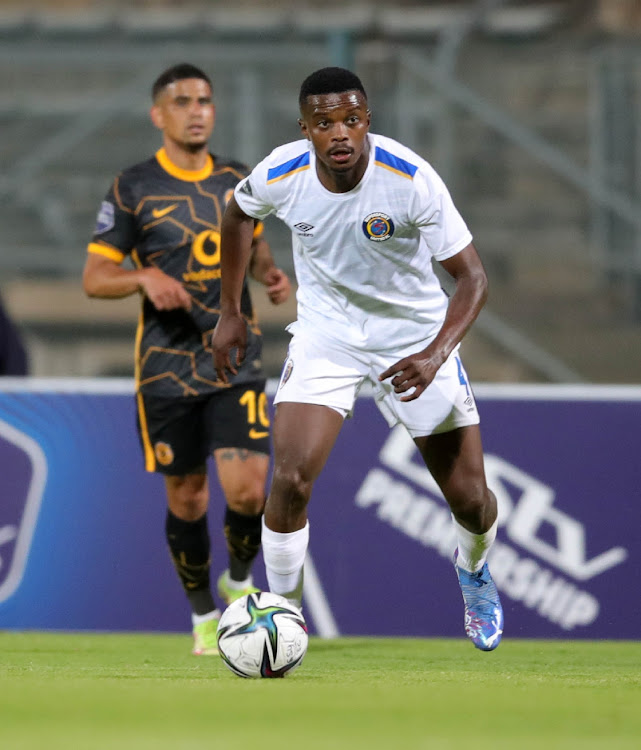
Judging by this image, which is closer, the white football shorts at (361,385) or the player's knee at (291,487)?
the player's knee at (291,487)

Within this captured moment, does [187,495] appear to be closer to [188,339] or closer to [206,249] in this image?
[188,339]

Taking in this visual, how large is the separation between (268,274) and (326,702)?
2.70m

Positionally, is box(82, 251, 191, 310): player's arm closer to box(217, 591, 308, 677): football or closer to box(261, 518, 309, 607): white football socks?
box(261, 518, 309, 607): white football socks

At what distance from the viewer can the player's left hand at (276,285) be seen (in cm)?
614

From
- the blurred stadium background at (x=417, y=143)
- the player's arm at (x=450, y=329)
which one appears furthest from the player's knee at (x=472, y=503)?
the blurred stadium background at (x=417, y=143)

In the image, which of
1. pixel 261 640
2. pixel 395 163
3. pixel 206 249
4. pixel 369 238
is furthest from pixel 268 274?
pixel 261 640

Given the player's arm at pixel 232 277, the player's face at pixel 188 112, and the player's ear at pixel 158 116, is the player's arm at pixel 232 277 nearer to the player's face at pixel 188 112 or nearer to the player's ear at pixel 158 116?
the player's face at pixel 188 112

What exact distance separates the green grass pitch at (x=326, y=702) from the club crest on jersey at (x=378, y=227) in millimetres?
1474

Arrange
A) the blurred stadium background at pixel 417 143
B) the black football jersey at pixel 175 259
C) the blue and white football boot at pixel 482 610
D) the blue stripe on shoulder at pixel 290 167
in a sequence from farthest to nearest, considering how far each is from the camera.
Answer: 1. the blurred stadium background at pixel 417 143
2. the black football jersey at pixel 175 259
3. the blue and white football boot at pixel 482 610
4. the blue stripe on shoulder at pixel 290 167

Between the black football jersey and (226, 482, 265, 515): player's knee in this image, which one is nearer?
(226, 482, 265, 515): player's knee

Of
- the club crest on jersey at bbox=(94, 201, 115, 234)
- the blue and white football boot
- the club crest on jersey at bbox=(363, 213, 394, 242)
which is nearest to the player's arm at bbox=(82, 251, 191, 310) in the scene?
the club crest on jersey at bbox=(94, 201, 115, 234)

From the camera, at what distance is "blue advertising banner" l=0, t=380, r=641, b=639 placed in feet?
23.0

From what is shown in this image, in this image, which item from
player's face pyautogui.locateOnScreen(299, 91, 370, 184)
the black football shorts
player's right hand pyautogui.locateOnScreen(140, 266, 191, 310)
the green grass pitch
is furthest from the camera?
the black football shorts

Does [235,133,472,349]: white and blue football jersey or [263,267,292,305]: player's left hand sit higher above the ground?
[235,133,472,349]: white and blue football jersey
